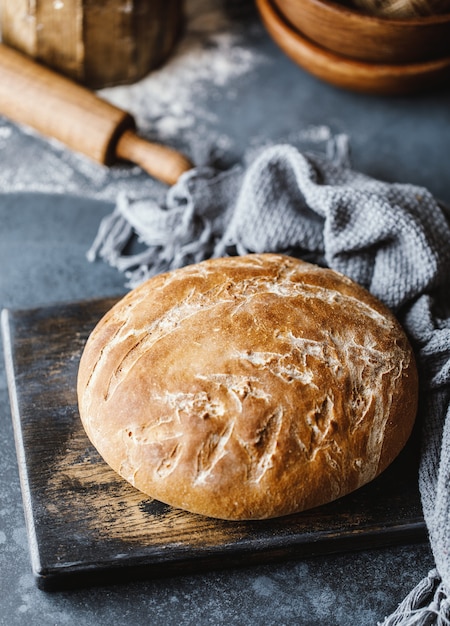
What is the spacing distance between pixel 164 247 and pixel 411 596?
79 centimetres

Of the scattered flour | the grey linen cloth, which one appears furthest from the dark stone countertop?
the grey linen cloth

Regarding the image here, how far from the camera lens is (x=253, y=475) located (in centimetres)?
104

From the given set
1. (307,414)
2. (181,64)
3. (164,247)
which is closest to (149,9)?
(181,64)

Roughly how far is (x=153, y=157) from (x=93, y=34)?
34cm

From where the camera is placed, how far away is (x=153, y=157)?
1631 millimetres

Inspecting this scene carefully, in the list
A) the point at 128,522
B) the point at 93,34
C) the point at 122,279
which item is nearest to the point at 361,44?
the point at 93,34

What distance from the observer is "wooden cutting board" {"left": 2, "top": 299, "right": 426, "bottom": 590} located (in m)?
1.07

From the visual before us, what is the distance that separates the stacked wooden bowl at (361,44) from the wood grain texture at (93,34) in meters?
0.27

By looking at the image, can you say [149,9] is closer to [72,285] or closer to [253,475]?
[72,285]

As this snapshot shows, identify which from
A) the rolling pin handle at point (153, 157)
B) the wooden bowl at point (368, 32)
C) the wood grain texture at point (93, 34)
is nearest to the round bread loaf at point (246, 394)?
the rolling pin handle at point (153, 157)

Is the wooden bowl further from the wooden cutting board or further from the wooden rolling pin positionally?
the wooden cutting board

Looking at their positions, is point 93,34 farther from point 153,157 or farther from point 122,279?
point 122,279

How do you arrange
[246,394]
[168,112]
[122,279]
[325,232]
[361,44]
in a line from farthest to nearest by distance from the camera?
[168,112], [361,44], [122,279], [325,232], [246,394]

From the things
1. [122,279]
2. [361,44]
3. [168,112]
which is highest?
[361,44]
